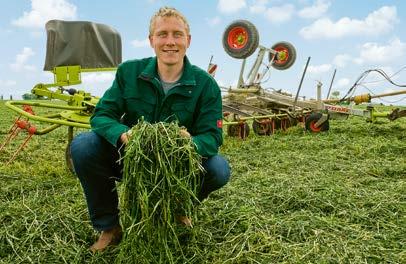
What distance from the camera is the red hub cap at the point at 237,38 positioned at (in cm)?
1064

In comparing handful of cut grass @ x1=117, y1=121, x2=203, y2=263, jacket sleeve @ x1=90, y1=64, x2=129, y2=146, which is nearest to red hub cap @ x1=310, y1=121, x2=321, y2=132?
jacket sleeve @ x1=90, y1=64, x2=129, y2=146

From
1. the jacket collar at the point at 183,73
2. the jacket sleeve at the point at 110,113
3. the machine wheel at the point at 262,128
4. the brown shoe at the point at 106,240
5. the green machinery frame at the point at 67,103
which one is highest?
the jacket collar at the point at 183,73

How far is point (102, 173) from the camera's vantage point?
2756 millimetres

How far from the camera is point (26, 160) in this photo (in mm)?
6160

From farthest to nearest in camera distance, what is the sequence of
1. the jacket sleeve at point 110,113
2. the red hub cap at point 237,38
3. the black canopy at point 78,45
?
the red hub cap at point 237,38 → the black canopy at point 78,45 → the jacket sleeve at point 110,113

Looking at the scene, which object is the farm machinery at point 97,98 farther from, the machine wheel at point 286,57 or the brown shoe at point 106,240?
the brown shoe at point 106,240

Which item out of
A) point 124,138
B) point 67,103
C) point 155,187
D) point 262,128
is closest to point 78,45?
point 67,103

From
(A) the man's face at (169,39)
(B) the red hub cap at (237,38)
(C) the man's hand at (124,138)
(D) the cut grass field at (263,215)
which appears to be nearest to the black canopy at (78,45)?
(D) the cut grass field at (263,215)

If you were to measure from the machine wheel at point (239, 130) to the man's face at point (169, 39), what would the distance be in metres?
6.35

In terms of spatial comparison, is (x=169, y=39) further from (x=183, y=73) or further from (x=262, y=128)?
(x=262, y=128)

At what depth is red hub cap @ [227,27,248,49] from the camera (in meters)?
10.6

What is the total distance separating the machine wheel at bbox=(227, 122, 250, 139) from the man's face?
6347mm

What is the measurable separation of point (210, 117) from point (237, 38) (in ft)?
26.9

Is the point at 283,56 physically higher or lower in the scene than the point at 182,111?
higher
